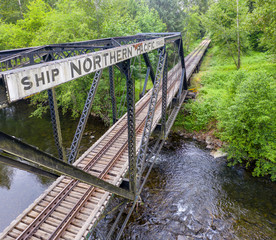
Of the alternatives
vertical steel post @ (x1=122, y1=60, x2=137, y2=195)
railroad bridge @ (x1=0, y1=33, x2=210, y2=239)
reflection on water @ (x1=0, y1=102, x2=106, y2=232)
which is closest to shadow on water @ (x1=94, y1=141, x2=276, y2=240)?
railroad bridge @ (x1=0, y1=33, x2=210, y2=239)

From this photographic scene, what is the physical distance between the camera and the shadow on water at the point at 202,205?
1164 cm

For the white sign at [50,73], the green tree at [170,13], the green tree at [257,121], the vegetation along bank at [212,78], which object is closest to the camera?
the white sign at [50,73]

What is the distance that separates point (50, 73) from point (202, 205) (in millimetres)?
13092

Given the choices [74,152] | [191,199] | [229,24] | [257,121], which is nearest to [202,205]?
[191,199]

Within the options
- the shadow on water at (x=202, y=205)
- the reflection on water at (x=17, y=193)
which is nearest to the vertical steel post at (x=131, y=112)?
the shadow on water at (x=202, y=205)

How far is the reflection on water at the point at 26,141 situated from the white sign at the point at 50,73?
42.5ft

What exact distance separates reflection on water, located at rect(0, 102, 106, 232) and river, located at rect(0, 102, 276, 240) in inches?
2.8

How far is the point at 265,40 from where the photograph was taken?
78.2 feet

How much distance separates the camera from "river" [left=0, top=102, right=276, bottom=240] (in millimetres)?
11719

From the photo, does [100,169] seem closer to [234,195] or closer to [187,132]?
[234,195]

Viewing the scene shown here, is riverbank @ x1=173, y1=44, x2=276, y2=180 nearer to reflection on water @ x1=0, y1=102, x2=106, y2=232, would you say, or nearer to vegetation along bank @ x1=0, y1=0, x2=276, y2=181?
vegetation along bank @ x1=0, y1=0, x2=276, y2=181

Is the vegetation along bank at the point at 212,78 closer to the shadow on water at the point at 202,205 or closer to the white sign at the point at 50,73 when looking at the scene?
the shadow on water at the point at 202,205

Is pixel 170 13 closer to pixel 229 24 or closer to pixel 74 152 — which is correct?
pixel 229 24

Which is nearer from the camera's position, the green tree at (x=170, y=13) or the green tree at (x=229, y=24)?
the green tree at (x=229, y=24)
